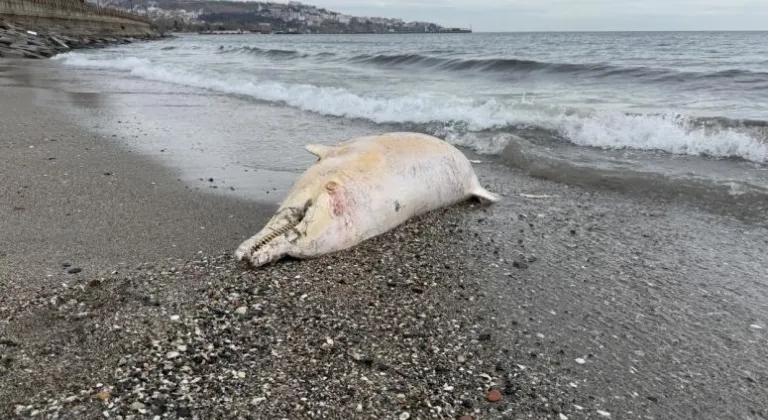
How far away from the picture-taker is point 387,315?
324 cm

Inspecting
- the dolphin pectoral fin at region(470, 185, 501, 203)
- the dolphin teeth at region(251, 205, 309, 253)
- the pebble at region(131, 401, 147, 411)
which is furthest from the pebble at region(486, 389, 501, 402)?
the dolphin pectoral fin at region(470, 185, 501, 203)

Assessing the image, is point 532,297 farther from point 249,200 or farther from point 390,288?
point 249,200

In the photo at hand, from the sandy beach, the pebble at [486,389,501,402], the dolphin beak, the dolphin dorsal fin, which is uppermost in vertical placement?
the dolphin dorsal fin

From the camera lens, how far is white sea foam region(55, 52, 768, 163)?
7422 mm

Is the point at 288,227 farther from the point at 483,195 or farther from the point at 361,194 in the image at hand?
the point at 483,195

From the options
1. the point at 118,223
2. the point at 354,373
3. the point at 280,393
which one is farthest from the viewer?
the point at 118,223

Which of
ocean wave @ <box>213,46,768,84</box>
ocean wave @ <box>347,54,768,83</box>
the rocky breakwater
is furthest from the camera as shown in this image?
the rocky breakwater

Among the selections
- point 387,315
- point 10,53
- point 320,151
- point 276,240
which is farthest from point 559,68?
point 10,53

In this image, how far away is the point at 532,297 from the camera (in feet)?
11.6

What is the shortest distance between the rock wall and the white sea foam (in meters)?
33.7

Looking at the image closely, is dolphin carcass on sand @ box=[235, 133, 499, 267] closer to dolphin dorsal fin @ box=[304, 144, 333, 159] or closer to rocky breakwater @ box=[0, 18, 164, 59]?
dolphin dorsal fin @ box=[304, 144, 333, 159]

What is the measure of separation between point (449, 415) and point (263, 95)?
40.8 ft

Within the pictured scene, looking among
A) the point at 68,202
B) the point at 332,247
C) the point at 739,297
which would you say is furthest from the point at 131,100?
the point at 739,297

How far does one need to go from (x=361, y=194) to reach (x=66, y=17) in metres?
56.1
